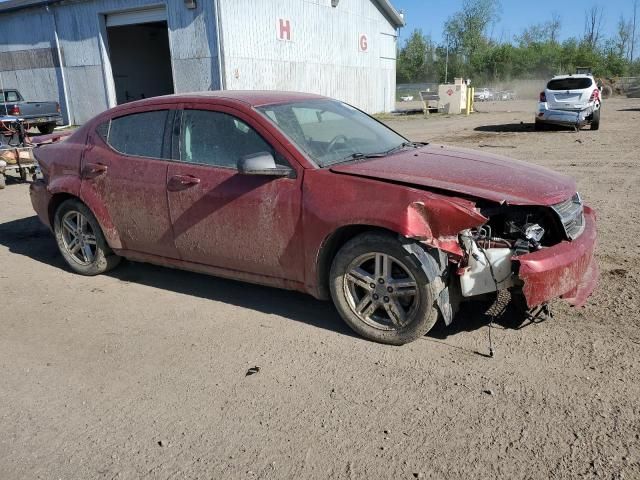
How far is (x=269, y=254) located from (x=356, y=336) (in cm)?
87

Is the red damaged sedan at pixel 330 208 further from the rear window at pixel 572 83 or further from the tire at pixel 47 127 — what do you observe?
the tire at pixel 47 127

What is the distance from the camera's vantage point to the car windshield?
4.16m

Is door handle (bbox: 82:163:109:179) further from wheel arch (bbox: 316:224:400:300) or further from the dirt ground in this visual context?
wheel arch (bbox: 316:224:400:300)

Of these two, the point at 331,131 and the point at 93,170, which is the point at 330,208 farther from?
the point at 93,170

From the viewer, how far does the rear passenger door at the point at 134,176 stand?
4652mm

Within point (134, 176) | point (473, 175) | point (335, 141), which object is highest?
point (335, 141)

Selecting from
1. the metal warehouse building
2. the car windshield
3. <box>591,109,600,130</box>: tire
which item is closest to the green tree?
the metal warehouse building

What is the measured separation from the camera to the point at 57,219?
5555 millimetres

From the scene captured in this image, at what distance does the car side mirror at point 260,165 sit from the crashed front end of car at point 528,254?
52.9 inches

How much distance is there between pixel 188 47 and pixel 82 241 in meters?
15.9

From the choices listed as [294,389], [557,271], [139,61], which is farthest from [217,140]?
[139,61]

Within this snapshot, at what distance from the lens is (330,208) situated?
3770mm

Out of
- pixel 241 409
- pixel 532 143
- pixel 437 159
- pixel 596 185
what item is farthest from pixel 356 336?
pixel 532 143

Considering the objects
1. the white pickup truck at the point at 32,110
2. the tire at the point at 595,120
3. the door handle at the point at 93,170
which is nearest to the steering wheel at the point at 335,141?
the door handle at the point at 93,170
